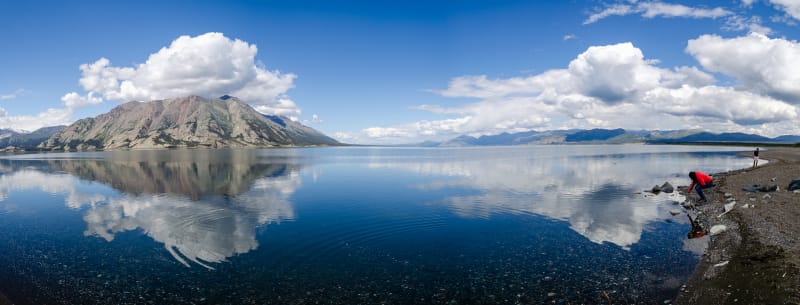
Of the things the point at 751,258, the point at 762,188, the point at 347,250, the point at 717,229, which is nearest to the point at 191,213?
the point at 347,250

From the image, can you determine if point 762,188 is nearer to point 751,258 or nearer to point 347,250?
point 751,258

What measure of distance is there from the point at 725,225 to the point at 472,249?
22757 mm

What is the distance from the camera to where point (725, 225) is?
31.5 metres

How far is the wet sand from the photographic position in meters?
17.5

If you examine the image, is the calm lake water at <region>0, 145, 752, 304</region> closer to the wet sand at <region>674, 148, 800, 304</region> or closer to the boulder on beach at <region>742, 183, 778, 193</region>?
the wet sand at <region>674, 148, 800, 304</region>

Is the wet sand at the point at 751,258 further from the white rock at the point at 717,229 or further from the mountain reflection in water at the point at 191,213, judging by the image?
the mountain reflection in water at the point at 191,213

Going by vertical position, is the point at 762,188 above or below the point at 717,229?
above

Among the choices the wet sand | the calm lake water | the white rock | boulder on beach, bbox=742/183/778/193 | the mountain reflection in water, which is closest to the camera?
the wet sand

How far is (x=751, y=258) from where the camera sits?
22.3 metres

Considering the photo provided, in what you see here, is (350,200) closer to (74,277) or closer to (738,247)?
(74,277)

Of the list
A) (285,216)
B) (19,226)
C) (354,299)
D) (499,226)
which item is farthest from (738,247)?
(19,226)

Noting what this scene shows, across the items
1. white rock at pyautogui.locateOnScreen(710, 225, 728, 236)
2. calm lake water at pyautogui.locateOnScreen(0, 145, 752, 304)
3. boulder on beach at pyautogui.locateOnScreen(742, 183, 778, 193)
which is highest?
boulder on beach at pyautogui.locateOnScreen(742, 183, 778, 193)

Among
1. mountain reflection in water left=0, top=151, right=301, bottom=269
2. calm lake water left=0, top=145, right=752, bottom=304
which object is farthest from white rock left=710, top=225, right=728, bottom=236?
mountain reflection in water left=0, top=151, right=301, bottom=269

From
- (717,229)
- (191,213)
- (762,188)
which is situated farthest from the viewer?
(762,188)
